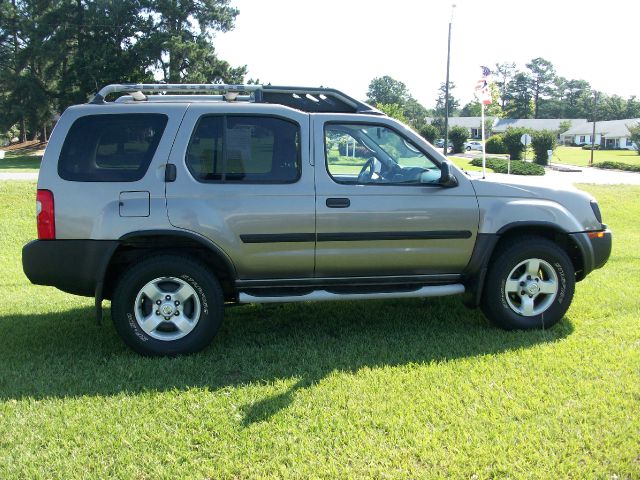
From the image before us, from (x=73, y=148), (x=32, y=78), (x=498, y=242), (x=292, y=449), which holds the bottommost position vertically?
(x=292, y=449)

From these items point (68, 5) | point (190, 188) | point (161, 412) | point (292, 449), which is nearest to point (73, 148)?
point (190, 188)

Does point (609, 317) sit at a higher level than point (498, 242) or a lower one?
lower

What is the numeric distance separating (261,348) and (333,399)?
115 centimetres

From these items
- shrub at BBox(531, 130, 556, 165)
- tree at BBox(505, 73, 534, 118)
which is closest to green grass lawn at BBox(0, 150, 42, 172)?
shrub at BBox(531, 130, 556, 165)

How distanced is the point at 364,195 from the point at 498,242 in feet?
4.40

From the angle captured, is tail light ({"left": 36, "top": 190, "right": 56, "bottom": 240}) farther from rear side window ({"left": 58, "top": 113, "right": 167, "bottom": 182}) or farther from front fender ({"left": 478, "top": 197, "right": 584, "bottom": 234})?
front fender ({"left": 478, "top": 197, "right": 584, "bottom": 234})

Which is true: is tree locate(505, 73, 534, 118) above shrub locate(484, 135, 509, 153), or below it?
above

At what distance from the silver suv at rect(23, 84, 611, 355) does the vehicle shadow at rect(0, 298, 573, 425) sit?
11.2 inches

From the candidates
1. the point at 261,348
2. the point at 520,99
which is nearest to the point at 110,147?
the point at 261,348

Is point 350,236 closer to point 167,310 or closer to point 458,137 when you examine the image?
point 167,310

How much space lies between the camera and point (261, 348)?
462 cm

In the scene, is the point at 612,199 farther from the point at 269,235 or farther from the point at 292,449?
the point at 292,449

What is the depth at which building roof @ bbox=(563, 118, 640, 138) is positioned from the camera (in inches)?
3172

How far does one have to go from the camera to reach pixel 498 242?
16.4ft
